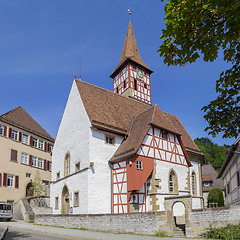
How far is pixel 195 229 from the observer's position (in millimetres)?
13656

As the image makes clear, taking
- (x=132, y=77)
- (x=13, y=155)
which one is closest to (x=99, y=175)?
(x=13, y=155)

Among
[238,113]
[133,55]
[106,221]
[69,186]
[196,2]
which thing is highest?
[133,55]

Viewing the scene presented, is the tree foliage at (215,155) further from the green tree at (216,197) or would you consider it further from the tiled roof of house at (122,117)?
the tiled roof of house at (122,117)

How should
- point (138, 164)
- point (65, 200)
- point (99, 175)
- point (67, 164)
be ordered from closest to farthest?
point (138, 164), point (99, 175), point (65, 200), point (67, 164)

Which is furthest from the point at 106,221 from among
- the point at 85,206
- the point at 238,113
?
the point at 238,113

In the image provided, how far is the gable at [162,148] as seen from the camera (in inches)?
824

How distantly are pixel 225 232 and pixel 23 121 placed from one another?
98.6 feet

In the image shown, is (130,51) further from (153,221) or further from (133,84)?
(153,221)

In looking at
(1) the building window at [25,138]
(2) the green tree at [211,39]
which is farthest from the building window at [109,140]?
(1) the building window at [25,138]

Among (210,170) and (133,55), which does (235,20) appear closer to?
(133,55)

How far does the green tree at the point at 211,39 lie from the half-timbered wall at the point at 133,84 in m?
30.6

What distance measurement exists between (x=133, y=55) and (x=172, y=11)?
3640 centimetres

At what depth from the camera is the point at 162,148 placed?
22078 millimetres

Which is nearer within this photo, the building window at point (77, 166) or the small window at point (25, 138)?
the building window at point (77, 166)
